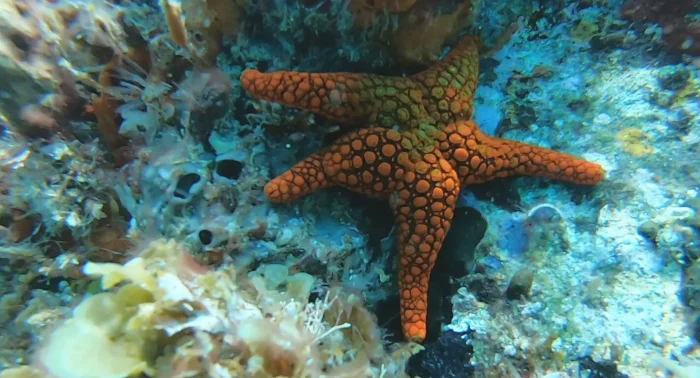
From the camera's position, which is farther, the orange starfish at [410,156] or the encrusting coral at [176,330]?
the orange starfish at [410,156]

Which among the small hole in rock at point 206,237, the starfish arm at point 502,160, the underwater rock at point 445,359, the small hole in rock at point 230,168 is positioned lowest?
the underwater rock at point 445,359

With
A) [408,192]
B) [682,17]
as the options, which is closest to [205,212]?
[408,192]

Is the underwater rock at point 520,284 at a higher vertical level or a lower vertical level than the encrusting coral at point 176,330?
higher

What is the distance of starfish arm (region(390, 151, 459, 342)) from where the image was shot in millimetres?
2857

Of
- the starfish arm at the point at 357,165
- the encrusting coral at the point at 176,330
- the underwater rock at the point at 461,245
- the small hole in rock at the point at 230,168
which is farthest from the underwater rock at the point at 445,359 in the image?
the small hole in rock at the point at 230,168

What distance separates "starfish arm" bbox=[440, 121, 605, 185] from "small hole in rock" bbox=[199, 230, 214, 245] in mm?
1581

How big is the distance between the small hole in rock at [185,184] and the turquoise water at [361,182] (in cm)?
1

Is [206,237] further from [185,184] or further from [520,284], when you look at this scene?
[520,284]

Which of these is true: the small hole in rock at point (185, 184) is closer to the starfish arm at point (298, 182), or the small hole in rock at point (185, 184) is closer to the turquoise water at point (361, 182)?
the turquoise water at point (361, 182)

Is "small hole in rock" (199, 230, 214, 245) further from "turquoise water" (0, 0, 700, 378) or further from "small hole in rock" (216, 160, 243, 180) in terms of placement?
"small hole in rock" (216, 160, 243, 180)

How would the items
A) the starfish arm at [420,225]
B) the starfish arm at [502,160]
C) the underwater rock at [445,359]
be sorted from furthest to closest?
the starfish arm at [502,160], the starfish arm at [420,225], the underwater rock at [445,359]

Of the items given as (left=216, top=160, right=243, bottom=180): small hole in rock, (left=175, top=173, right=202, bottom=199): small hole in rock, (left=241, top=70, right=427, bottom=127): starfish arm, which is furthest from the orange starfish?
(left=175, top=173, right=202, bottom=199): small hole in rock

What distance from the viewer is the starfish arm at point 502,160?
118 inches

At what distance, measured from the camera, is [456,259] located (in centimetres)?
303
